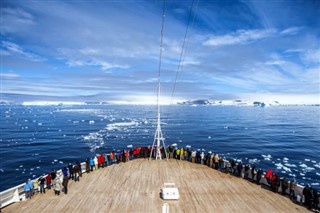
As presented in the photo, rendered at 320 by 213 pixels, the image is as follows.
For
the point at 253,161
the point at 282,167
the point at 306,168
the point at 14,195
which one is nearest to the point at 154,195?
the point at 14,195

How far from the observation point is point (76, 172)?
2066 centimetres

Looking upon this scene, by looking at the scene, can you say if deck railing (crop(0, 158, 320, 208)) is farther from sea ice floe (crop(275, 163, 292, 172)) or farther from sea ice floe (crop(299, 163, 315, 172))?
sea ice floe (crop(299, 163, 315, 172))

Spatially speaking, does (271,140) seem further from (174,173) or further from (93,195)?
(93,195)

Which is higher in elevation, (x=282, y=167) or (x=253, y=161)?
(x=253, y=161)

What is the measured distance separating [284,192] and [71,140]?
7631cm

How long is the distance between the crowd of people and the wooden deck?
644 millimetres

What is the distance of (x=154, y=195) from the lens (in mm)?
17375

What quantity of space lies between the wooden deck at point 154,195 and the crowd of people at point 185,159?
64cm

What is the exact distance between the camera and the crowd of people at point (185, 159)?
1702cm

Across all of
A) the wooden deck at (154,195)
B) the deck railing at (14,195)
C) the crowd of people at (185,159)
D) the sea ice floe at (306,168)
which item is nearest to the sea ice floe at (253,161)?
the sea ice floe at (306,168)

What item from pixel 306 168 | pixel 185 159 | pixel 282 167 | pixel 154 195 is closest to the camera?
pixel 154 195

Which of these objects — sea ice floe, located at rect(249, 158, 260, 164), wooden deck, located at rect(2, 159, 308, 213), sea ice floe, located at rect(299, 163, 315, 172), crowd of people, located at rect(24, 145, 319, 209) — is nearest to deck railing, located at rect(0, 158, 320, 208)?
crowd of people, located at rect(24, 145, 319, 209)

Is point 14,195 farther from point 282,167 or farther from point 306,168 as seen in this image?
point 306,168

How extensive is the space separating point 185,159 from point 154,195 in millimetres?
10194
